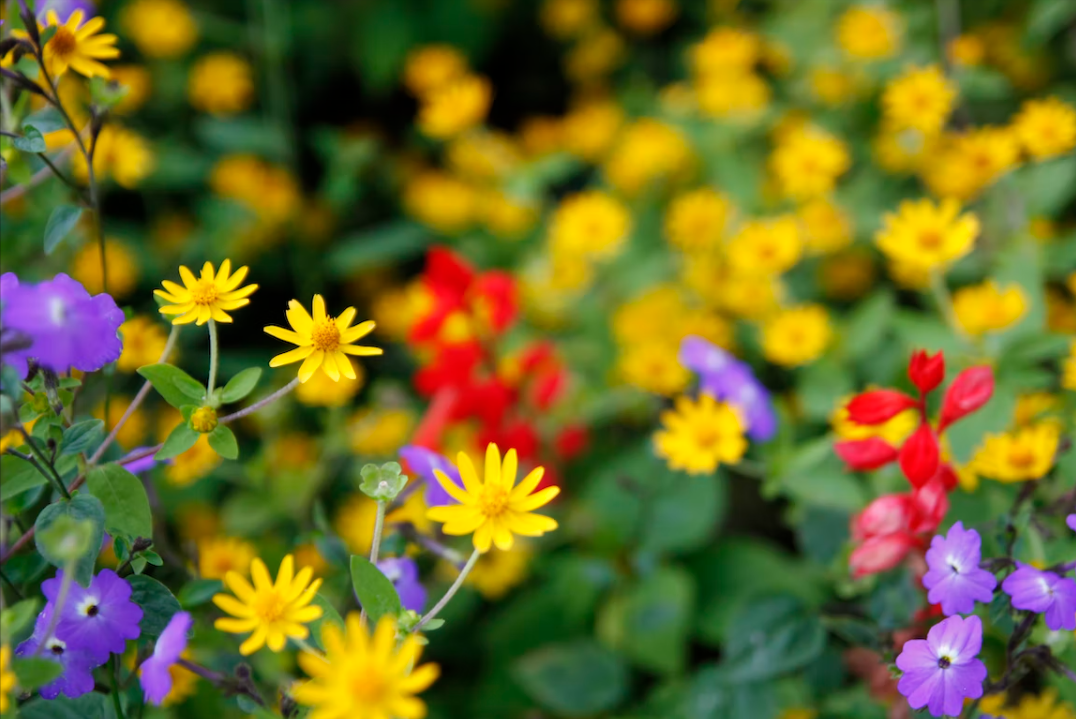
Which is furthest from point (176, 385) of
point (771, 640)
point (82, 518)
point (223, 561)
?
point (771, 640)

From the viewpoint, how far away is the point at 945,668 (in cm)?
67

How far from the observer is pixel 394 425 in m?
1.45

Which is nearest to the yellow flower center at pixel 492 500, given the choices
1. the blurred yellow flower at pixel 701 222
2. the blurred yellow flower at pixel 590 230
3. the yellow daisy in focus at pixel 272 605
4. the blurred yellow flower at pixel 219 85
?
the yellow daisy in focus at pixel 272 605

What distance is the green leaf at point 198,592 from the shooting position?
78 cm

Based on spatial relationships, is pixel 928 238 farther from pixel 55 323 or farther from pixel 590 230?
pixel 55 323

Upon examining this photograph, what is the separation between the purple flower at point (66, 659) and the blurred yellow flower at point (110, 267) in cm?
73

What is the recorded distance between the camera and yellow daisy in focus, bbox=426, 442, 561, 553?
2.13 ft

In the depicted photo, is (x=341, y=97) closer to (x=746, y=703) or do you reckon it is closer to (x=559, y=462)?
(x=559, y=462)

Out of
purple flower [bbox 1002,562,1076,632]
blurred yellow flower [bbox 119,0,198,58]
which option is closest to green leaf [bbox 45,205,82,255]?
purple flower [bbox 1002,562,1076,632]

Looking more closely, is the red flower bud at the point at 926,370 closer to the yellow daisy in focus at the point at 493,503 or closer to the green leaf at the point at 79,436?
the yellow daisy in focus at the point at 493,503

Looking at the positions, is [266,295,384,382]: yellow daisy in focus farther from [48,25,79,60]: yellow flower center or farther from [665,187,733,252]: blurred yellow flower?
[665,187,733,252]: blurred yellow flower

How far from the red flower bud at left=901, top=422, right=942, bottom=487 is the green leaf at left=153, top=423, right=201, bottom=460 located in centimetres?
62

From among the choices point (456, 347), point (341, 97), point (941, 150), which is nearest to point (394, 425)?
point (456, 347)

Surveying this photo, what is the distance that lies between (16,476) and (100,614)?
0.14 meters
